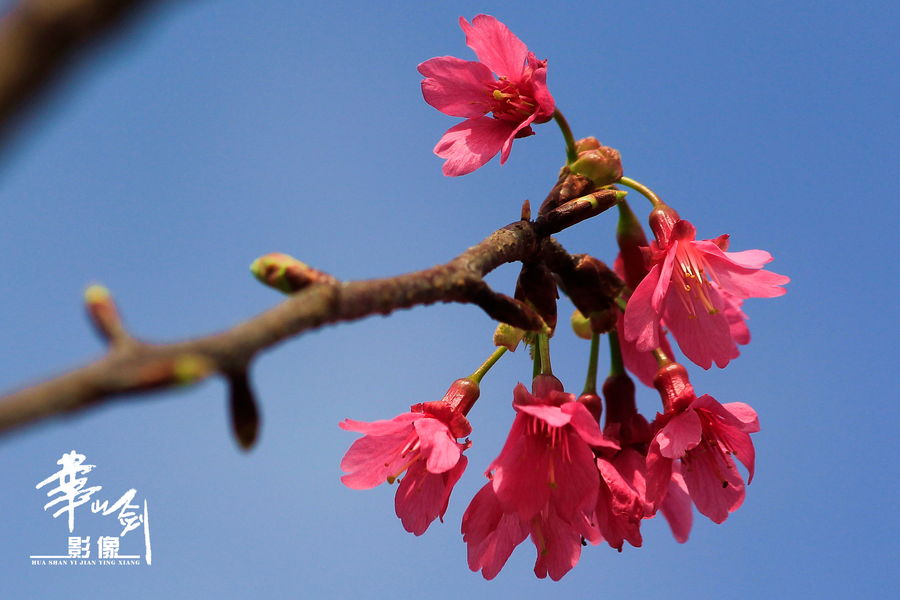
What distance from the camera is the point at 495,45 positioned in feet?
6.78

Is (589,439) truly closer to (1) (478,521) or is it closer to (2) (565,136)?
(1) (478,521)

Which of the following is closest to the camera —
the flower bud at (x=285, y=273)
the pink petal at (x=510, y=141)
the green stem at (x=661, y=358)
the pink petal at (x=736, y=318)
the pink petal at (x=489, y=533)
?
the flower bud at (x=285, y=273)

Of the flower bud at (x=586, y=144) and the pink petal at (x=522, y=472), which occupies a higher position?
the flower bud at (x=586, y=144)

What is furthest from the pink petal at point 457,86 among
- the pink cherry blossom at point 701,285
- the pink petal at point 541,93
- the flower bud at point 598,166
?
the pink cherry blossom at point 701,285

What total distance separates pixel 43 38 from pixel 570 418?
1.45 metres

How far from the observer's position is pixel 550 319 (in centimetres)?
190

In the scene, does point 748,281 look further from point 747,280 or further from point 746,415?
point 746,415

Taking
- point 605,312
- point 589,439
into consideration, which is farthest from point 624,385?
point 589,439

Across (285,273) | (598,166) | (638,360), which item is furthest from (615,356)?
(285,273)

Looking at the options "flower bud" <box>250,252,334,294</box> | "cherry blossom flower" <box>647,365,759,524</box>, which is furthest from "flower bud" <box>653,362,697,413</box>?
"flower bud" <box>250,252,334,294</box>

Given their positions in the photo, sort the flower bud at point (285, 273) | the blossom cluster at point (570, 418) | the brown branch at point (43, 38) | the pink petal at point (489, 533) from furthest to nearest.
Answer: the pink petal at point (489, 533)
the blossom cluster at point (570, 418)
the flower bud at point (285, 273)
the brown branch at point (43, 38)

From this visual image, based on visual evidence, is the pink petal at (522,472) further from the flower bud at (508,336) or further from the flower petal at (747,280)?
the flower petal at (747,280)

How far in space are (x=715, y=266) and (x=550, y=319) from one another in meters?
0.51

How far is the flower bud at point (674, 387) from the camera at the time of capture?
200 cm
